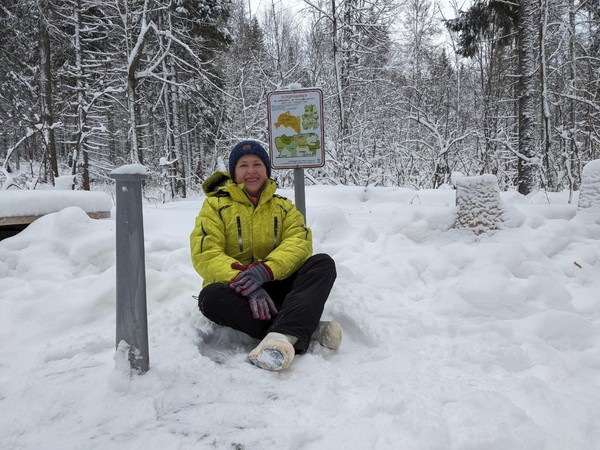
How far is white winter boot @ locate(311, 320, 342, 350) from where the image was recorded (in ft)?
6.88

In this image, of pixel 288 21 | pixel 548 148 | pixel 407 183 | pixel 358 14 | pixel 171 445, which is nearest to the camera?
pixel 171 445

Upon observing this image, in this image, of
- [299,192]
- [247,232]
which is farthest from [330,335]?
[299,192]

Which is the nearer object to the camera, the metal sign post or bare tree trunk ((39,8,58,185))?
the metal sign post

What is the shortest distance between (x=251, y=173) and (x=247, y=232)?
372mm

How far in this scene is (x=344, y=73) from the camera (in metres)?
11.2

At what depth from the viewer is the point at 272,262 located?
223 cm

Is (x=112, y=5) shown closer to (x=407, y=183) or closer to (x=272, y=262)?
(x=407, y=183)

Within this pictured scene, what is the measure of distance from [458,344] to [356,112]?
1192 cm

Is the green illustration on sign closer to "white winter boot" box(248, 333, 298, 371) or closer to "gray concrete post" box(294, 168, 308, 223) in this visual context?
"gray concrete post" box(294, 168, 308, 223)

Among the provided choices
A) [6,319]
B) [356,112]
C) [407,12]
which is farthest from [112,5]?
[6,319]

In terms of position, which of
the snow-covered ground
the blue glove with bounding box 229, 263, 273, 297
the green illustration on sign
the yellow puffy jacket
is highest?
the green illustration on sign

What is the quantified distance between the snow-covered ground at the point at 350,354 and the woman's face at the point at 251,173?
0.85 m

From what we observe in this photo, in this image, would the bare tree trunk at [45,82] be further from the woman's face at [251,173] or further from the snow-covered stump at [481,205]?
the snow-covered stump at [481,205]

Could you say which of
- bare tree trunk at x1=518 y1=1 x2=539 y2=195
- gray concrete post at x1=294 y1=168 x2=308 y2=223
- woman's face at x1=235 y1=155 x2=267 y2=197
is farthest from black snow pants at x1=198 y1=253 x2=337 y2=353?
bare tree trunk at x1=518 y1=1 x2=539 y2=195
